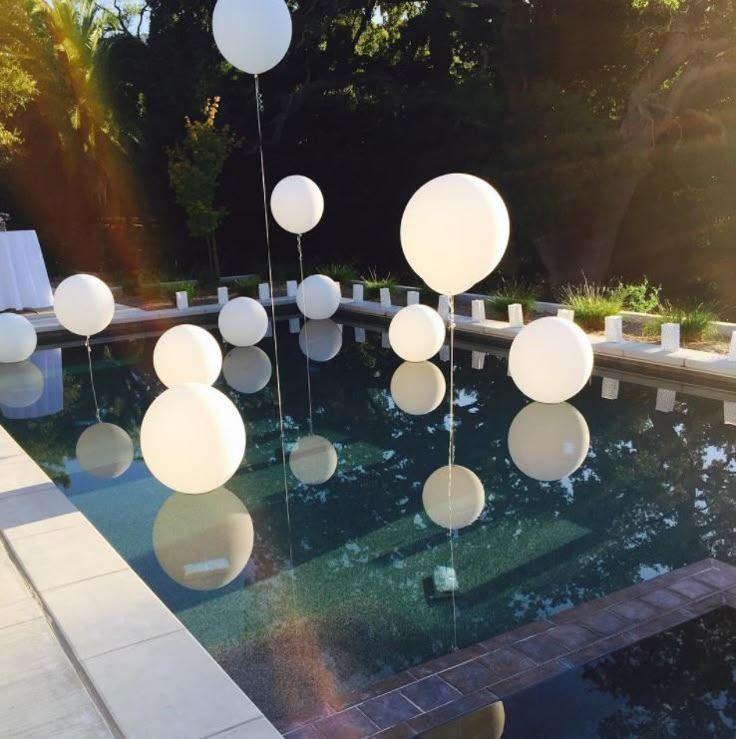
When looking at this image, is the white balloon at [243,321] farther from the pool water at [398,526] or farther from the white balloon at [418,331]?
the pool water at [398,526]

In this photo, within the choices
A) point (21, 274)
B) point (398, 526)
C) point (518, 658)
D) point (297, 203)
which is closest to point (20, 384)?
point (297, 203)

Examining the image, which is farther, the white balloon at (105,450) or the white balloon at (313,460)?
the white balloon at (105,450)

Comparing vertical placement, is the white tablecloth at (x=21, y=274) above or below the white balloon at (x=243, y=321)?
above

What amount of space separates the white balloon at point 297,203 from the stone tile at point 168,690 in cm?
969

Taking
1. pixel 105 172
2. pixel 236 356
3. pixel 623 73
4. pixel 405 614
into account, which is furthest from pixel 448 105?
pixel 405 614

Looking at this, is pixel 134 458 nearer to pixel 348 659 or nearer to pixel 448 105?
pixel 348 659

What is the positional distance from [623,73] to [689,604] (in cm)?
1818

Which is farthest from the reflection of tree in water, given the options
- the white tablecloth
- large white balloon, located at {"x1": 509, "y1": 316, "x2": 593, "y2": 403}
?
the white tablecloth

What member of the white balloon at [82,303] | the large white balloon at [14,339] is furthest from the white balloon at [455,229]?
the large white balloon at [14,339]

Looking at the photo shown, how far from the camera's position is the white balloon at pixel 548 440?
782 cm

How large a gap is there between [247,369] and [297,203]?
3100mm

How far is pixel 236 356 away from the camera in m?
13.5

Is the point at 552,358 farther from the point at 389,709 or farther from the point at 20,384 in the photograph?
the point at 20,384

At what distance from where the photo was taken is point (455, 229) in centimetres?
585
